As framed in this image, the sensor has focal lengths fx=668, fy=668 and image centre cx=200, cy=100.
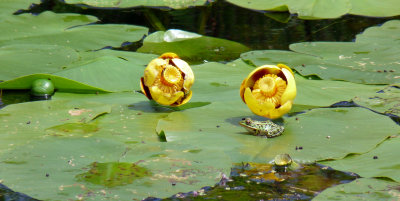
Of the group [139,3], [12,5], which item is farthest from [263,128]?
[12,5]

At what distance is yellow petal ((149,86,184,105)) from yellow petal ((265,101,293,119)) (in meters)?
0.48

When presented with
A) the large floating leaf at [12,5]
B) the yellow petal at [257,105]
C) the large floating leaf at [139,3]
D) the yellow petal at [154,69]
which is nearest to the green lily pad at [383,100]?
the yellow petal at [257,105]

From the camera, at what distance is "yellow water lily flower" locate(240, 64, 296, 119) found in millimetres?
3244

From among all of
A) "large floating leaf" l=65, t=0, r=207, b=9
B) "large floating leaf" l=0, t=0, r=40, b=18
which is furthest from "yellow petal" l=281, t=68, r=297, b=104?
"large floating leaf" l=65, t=0, r=207, b=9

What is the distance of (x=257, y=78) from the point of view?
11.0 ft

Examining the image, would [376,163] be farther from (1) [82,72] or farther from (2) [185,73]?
(1) [82,72]

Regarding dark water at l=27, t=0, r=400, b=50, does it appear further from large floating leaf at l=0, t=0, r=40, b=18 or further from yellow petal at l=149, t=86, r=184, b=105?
yellow petal at l=149, t=86, r=184, b=105

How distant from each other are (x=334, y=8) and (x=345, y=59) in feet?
5.14

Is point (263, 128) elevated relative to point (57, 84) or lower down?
elevated

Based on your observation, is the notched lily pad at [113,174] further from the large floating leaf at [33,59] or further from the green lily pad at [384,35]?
the green lily pad at [384,35]

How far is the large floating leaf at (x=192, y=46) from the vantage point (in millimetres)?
4723

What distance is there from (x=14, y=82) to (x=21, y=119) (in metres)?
0.59

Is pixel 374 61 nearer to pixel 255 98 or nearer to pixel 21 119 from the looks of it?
pixel 255 98

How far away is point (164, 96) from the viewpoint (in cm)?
346
